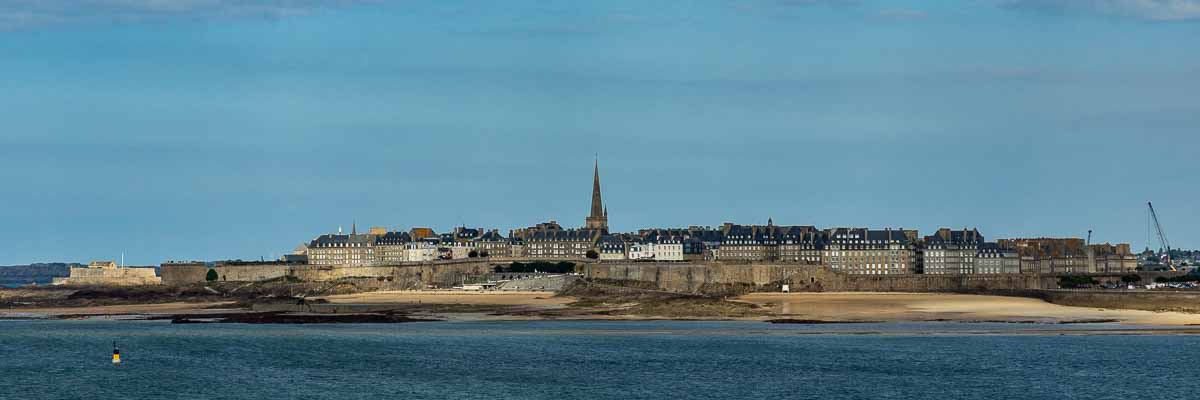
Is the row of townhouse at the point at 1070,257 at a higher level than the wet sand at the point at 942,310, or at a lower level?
higher

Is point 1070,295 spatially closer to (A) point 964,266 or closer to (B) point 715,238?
(A) point 964,266

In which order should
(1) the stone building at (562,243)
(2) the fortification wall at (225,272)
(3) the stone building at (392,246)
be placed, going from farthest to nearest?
(3) the stone building at (392,246)
(1) the stone building at (562,243)
(2) the fortification wall at (225,272)

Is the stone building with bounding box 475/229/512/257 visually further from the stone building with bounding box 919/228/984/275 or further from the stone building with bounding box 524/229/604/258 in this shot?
the stone building with bounding box 919/228/984/275

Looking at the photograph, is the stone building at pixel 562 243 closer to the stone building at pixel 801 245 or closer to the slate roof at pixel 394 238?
the slate roof at pixel 394 238

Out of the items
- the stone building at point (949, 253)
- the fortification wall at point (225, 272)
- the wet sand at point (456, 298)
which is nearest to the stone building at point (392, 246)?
the fortification wall at point (225, 272)

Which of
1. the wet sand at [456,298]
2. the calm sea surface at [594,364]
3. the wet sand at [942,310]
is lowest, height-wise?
the calm sea surface at [594,364]

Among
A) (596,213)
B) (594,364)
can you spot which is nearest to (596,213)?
(596,213)

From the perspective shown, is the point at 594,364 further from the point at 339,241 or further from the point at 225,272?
the point at 339,241

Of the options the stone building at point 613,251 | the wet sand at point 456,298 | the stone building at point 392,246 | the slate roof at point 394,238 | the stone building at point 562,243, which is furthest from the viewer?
the slate roof at point 394,238
